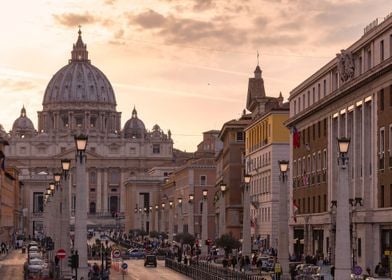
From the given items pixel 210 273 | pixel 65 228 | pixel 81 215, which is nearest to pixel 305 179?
pixel 210 273

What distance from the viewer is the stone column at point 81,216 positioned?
42688 mm

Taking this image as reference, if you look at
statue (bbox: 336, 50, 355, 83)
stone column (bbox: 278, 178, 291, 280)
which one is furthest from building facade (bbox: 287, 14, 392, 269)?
stone column (bbox: 278, 178, 291, 280)

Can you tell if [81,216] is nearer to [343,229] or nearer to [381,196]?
[343,229]

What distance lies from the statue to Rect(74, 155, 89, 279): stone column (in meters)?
29.0

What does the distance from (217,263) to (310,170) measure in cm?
1327

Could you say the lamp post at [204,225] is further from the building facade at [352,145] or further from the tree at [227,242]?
the building facade at [352,145]

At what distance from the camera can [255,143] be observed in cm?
11175

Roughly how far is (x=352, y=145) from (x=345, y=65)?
4442mm

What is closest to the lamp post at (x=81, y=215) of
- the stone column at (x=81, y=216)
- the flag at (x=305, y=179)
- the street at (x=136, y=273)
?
the stone column at (x=81, y=216)

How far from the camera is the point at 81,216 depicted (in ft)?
140

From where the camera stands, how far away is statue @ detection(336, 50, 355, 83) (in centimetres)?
6938

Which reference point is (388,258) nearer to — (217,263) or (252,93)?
(217,263)

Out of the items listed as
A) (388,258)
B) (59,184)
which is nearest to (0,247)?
(59,184)

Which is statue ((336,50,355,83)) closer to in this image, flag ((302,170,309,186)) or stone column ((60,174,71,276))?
flag ((302,170,309,186))
